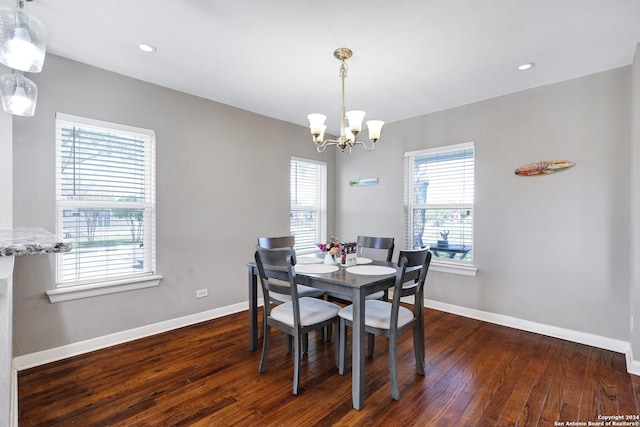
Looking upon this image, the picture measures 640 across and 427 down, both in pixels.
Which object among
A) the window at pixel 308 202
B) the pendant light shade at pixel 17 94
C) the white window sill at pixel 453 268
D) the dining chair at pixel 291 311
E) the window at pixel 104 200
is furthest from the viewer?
the window at pixel 308 202

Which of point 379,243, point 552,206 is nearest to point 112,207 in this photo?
point 379,243

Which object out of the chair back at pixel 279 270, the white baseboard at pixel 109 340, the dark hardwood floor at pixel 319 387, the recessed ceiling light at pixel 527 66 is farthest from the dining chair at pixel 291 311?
the recessed ceiling light at pixel 527 66

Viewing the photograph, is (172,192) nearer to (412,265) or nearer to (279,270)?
(279,270)

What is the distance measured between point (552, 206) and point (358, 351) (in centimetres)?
260

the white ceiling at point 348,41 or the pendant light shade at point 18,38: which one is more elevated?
the white ceiling at point 348,41

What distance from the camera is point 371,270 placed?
8.21 ft

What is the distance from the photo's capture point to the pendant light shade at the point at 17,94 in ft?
5.68

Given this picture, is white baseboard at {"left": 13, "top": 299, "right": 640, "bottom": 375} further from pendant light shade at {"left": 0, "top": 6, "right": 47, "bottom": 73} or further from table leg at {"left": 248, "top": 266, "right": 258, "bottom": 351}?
pendant light shade at {"left": 0, "top": 6, "right": 47, "bottom": 73}

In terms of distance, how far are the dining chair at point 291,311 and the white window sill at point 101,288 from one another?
1.46 m

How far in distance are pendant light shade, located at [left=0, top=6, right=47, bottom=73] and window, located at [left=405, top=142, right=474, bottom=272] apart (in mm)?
3815

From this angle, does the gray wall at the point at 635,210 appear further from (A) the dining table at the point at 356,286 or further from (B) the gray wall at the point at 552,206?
(A) the dining table at the point at 356,286

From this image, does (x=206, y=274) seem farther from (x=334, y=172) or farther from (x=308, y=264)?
(x=334, y=172)

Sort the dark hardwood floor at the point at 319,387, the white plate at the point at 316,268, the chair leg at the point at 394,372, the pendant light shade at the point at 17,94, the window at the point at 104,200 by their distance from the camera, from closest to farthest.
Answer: the pendant light shade at the point at 17,94 < the dark hardwood floor at the point at 319,387 < the chair leg at the point at 394,372 < the white plate at the point at 316,268 < the window at the point at 104,200

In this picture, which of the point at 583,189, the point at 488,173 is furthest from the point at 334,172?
the point at 583,189
